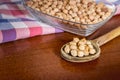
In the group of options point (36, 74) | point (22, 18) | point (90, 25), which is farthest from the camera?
point (22, 18)

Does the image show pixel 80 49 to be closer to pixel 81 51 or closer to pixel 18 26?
pixel 81 51

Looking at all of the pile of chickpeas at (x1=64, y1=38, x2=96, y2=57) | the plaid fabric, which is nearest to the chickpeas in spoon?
the pile of chickpeas at (x1=64, y1=38, x2=96, y2=57)

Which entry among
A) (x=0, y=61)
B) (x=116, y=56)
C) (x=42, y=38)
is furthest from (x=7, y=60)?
(x=116, y=56)

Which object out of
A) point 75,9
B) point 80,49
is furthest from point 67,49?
Result: point 75,9

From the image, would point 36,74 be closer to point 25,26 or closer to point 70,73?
point 70,73

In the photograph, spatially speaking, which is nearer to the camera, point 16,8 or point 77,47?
point 77,47

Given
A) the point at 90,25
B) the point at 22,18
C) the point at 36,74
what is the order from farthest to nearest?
the point at 22,18, the point at 90,25, the point at 36,74
